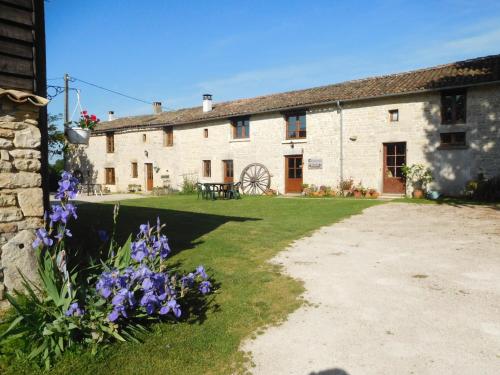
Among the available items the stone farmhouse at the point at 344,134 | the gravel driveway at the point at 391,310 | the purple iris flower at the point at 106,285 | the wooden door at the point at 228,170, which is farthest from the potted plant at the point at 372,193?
the purple iris flower at the point at 106,285

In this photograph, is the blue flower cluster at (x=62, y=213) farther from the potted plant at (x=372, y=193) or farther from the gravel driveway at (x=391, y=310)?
the potted plant at (x=372, y=193)

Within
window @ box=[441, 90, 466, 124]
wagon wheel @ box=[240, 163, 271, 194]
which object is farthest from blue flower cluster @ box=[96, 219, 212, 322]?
wagon wheel @ box=[240, 163, 271, 194]

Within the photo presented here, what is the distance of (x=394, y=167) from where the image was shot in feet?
54.5

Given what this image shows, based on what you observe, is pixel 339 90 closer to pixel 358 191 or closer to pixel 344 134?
pixel 344 134

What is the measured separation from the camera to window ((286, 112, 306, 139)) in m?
19.4

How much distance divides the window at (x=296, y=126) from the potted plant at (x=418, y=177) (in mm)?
5680

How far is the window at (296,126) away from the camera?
1939cm

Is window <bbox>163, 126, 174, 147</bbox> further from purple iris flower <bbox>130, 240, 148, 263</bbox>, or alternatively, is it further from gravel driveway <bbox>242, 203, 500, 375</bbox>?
purple iris flower <bbox>130, 240, 148, 263</bbox>

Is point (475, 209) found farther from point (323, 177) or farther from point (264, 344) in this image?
point (264, 344)

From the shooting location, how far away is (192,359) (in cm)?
318

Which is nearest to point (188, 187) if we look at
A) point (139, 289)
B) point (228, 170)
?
point (228, 170)

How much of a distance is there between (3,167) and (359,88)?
17147 mm

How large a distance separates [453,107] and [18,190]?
15.8 meters

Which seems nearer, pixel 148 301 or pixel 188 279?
pixel 148 301
